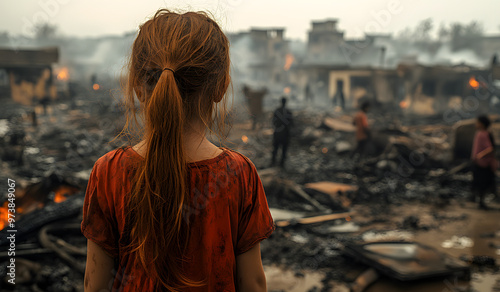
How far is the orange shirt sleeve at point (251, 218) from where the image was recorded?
1.08 meters

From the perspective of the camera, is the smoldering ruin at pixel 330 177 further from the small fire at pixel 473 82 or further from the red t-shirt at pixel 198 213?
the red t-shirt at pixel 198 213

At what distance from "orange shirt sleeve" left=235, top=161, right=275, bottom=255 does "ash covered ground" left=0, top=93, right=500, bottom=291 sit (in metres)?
0.66

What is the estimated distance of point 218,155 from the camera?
1046mm

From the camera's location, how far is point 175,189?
966 mm

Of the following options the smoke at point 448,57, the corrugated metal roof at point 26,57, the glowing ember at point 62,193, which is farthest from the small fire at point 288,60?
the glowing ember at point 62,193

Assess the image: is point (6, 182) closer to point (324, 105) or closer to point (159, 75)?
point (159, 75)

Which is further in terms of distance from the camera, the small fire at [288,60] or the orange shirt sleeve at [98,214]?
the small fire at [288,60]

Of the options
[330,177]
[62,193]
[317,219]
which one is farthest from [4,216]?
[330,177]

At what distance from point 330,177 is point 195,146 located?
735 cm

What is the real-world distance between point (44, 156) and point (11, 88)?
725 centimetres

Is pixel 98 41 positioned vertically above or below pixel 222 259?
above

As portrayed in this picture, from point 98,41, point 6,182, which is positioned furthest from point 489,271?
point 98,41

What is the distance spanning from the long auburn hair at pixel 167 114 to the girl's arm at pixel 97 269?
9cm

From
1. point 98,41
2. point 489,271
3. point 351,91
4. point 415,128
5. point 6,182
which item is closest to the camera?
point 489,271
